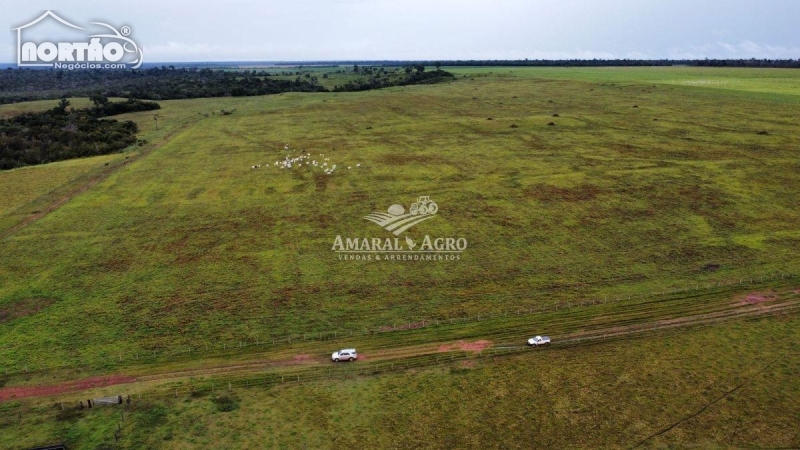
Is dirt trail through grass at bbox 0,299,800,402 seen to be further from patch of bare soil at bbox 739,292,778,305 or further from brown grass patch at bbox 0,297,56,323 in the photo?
brown grass patch at bbox 0,297,56,323

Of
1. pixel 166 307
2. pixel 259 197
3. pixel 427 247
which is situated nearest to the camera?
pixel 166 307

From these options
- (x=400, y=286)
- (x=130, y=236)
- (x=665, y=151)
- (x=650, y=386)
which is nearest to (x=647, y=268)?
(x=650, y=386)

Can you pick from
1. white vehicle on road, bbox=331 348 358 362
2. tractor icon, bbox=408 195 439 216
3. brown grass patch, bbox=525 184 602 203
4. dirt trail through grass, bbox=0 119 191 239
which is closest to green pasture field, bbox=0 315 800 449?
white vehicle on road, bbox=331 348 358 362

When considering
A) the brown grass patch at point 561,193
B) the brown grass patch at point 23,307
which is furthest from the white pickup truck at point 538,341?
the brown grass patch at point 23,307

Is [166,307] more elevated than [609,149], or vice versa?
[609,149]

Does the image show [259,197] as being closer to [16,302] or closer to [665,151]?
[16,302]

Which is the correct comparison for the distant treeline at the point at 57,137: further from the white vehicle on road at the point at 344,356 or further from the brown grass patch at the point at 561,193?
the white vehicle on road at the point at 344,356

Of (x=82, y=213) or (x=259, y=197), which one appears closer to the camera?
(x=82, y=213)
